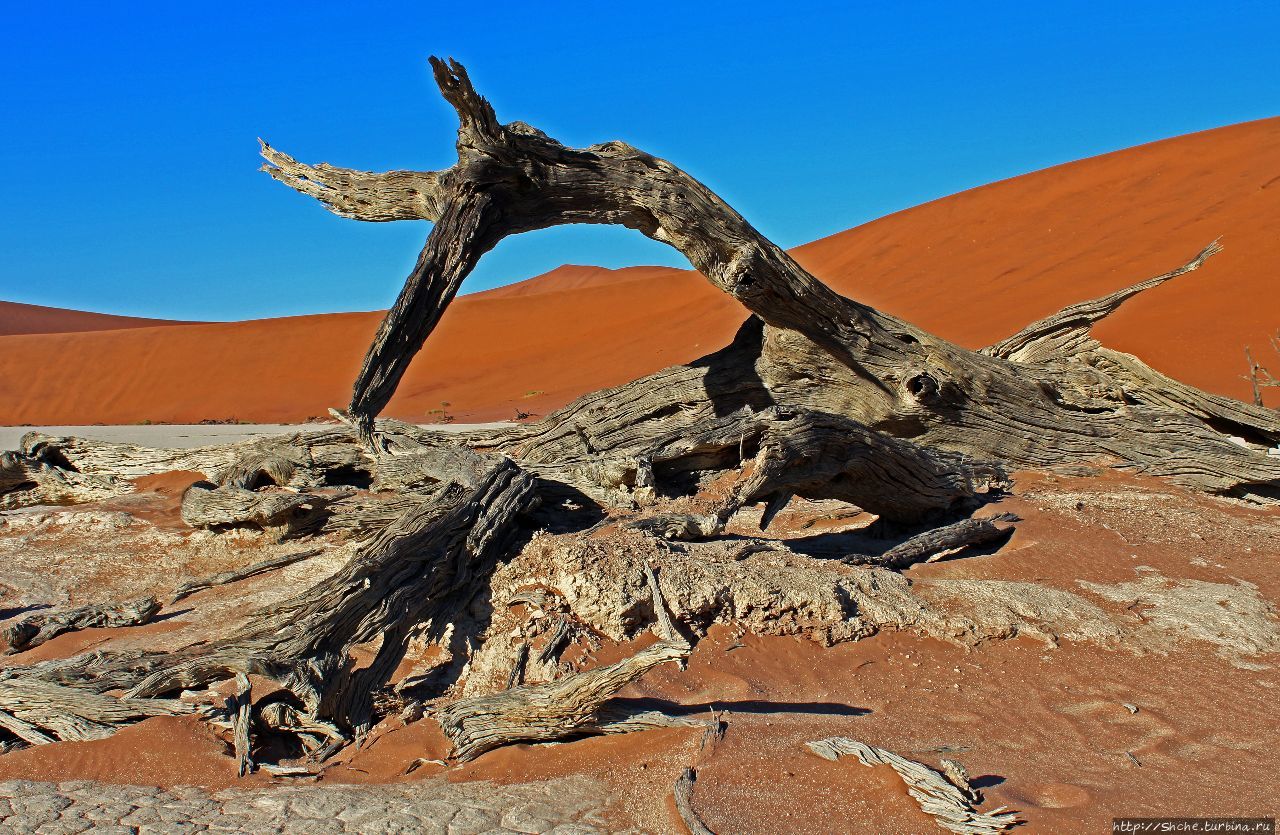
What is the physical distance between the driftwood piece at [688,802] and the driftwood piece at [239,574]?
Result: 3753mm

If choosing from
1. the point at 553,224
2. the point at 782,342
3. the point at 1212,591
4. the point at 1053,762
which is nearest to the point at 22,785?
the point at 1053,762

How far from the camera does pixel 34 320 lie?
92625 mm

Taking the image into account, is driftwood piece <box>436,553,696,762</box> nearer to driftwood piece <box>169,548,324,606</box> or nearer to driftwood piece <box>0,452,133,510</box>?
driftwood piece <box>169,548,324,606</box>

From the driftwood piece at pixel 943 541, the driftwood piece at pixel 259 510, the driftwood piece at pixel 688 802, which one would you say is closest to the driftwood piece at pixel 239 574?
the driftwood piece at pixel 259 510

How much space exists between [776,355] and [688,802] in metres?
4.42

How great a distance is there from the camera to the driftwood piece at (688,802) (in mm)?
2928

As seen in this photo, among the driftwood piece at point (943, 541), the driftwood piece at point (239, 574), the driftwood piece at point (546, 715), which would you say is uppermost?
the driftwood piece at point (239, 574)

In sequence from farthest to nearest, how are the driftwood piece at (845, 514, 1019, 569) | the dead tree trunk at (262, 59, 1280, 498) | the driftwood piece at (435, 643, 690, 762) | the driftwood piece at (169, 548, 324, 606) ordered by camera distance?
1. the driftwood piece at (169, 548, 324, 606)
2. the dead tree trunk at (262, 59, 1280, 498)
3. the driftwood piece at (845, 514, 1019, 569)
4. the driftwood piece at (435, 643, 690, 762)

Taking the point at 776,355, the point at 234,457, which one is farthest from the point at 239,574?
the point at 776,355

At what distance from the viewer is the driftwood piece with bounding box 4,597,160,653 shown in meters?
5.41

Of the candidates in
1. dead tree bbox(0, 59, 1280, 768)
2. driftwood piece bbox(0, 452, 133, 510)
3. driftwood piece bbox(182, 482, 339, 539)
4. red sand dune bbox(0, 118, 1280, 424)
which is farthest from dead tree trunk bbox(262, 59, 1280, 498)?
red sand dune bbox(0, 118, 1280, 424)

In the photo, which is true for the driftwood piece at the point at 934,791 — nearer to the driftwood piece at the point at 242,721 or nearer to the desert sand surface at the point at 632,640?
the desert sand surface at the point at 632,640

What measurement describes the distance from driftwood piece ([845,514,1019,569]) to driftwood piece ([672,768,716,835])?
250cm

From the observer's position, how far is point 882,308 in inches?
1221
